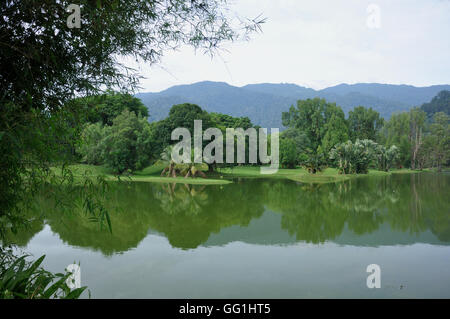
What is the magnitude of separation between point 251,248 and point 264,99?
428ft

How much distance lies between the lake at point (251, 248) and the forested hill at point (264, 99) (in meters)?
86.9

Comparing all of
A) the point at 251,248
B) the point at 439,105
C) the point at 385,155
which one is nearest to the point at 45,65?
the point at 251,248

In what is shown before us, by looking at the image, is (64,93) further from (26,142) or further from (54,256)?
(54,256)

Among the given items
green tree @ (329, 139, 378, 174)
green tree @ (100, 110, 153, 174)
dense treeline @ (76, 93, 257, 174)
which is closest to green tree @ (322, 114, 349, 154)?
green tree @ (329, 139, 378, 174)

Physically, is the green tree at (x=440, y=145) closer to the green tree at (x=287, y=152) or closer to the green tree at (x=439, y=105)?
the green tree at (x=287, y=152)

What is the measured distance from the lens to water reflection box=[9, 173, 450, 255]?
8859 millimetres

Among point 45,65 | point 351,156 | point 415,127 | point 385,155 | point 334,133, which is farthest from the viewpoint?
point 415,127

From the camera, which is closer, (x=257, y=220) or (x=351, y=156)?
(x=257, y=220)

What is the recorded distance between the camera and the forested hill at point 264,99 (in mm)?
112500

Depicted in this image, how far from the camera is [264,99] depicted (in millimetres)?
135500

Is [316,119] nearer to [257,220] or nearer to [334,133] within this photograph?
[334,133]

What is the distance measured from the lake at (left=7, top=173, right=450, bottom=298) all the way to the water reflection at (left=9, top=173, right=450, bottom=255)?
3 centimetres
